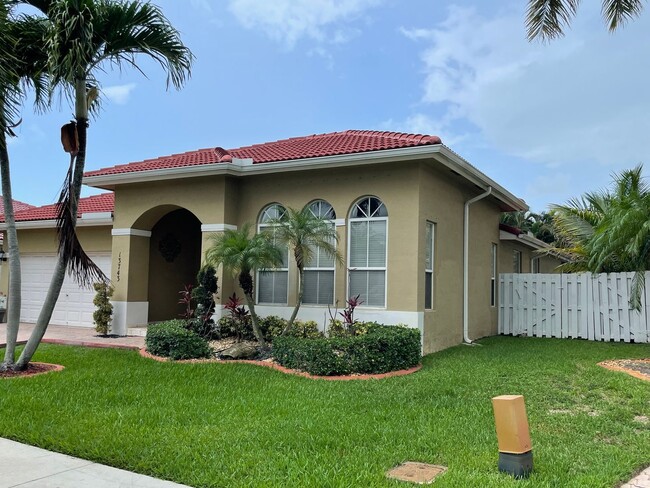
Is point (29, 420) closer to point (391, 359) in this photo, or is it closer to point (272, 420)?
point (272, 420)

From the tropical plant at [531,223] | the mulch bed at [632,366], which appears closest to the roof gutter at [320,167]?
the mulch bed at [632,366]

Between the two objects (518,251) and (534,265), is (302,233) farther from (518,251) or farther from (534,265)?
(534,265)

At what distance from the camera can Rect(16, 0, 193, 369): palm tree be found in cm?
812

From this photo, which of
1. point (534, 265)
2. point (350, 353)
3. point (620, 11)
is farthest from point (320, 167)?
point (534, 265)

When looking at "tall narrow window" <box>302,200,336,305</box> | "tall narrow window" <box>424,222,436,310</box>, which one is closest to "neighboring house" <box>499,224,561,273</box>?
"tall narrow window" <box>424,222,436,310</box>

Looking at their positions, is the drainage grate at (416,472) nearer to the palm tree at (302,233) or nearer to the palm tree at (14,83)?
the palm tree at (302,233)

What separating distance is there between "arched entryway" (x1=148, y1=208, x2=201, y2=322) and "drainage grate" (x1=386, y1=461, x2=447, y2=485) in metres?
11.3

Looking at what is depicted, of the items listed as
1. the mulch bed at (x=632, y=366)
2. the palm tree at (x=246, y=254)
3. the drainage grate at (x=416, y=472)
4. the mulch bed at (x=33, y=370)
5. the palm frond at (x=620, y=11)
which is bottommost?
the drainage grate at (x=416, y=472)

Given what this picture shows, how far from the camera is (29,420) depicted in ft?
20.3

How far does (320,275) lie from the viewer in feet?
38.7

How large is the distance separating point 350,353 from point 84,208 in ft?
37.7

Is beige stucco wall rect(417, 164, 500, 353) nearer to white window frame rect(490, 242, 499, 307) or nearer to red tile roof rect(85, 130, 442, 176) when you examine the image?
white window frame rect(490, 242, 499, 307)

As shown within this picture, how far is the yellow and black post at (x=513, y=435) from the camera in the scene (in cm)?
451

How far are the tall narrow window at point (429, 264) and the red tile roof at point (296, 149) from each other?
197 cm
